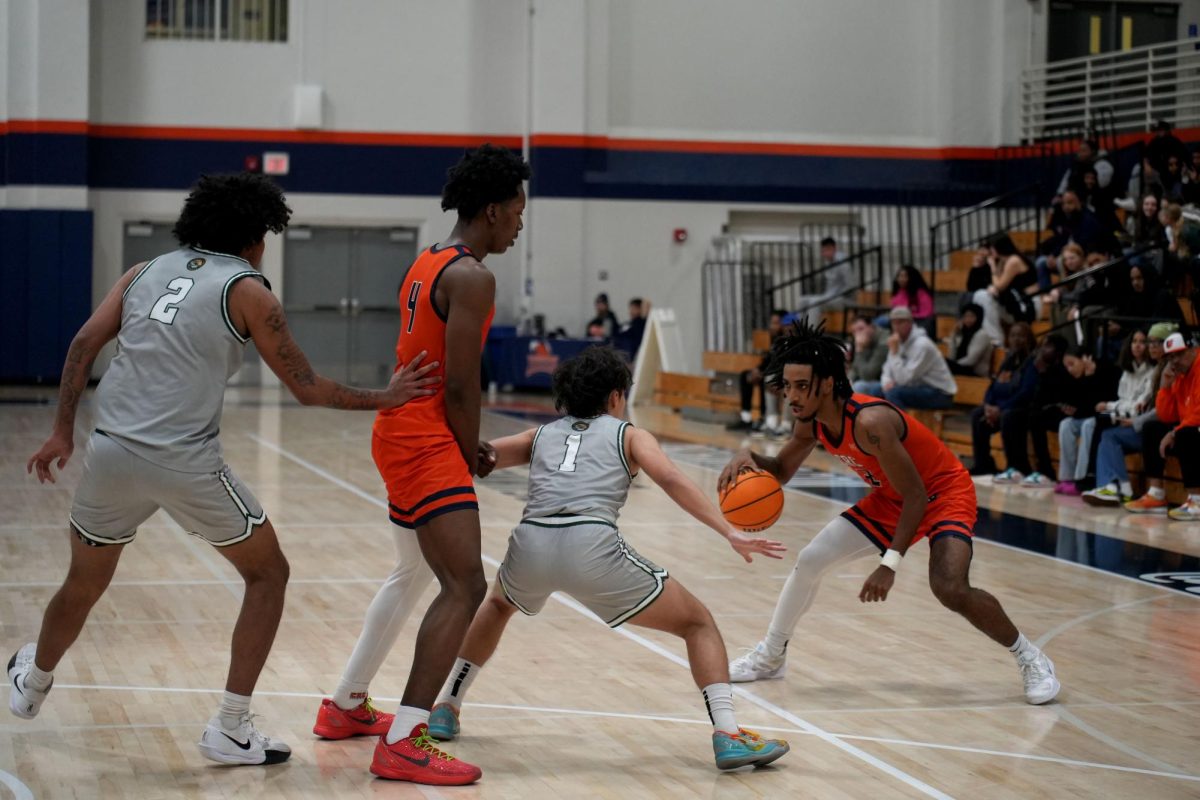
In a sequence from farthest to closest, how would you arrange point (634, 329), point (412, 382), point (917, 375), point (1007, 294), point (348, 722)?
1. point (634, 329)
2. point (1007, 294)
3. point (917, 375)
4. point (348, 722)
5. point (412, 382)

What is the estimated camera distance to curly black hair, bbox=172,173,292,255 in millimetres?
4590

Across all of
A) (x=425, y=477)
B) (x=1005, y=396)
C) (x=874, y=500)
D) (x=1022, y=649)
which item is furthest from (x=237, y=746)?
(x=1005, y=396)

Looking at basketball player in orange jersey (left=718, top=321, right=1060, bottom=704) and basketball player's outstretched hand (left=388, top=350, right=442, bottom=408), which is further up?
basketball player's outstretched hand (left=388, top=350, right=442, bottom=408)

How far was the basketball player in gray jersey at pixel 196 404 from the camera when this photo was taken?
175 inches

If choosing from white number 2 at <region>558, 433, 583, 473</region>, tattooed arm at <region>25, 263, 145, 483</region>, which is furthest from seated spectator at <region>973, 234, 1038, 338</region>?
tattooed arm at <region>25, 263, 145, 483</region>

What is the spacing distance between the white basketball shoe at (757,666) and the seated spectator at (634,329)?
1602 centimetres

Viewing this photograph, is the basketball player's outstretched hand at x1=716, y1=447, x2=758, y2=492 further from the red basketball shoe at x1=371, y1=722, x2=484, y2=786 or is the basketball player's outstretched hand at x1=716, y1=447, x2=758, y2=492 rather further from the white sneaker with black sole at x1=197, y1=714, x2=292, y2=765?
the white sneaker with black sole at x1=197, y1=714, x2=292, y2=765

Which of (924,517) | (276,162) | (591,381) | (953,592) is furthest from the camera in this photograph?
(276,162)

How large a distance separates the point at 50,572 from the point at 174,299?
4.08m

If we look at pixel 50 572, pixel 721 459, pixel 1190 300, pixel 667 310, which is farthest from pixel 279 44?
pixel 50 572

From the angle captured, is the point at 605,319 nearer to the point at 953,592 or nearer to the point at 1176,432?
the point at 1176,432

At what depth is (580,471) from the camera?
470 centimetres

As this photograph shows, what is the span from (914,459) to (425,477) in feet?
7.03

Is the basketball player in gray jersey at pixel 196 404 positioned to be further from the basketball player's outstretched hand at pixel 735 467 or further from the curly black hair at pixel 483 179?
the basketball player's outstretched hand at pixel 735 467
